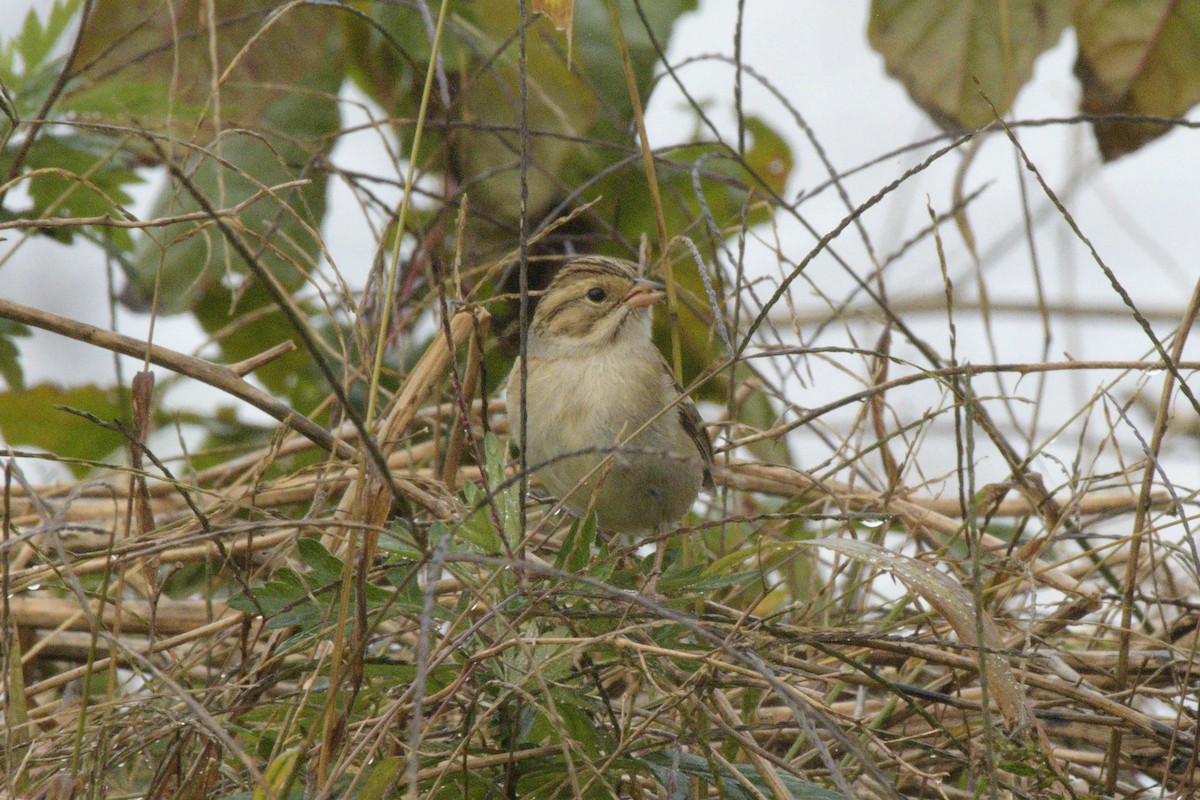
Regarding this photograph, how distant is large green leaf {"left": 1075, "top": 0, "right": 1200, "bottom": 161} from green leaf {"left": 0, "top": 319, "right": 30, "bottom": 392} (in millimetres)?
3113

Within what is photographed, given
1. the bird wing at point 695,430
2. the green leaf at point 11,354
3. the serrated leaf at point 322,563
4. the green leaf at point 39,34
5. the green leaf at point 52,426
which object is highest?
the green leaf at point 39,34

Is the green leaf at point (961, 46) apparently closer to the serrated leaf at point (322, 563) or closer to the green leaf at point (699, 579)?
the green leaf at point (699, 579)

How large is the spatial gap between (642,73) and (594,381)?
3.66 ft

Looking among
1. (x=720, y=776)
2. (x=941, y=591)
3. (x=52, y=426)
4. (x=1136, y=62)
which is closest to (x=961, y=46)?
(x=1136, y=62)

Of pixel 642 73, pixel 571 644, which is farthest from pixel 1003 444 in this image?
pixel 642 73

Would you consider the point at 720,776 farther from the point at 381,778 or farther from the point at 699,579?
the point at 381,778

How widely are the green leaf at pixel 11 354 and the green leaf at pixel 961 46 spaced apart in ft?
8.36

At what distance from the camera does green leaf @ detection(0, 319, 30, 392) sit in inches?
131

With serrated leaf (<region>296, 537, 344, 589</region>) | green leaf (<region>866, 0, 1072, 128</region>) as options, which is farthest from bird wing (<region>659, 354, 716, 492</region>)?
serrated leaf (<region>296, 537, 344, 589</region>)

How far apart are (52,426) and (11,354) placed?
1.07 meters

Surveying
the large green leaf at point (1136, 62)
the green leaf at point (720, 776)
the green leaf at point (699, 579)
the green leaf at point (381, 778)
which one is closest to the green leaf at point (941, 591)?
the green leaf at point (699, 579)

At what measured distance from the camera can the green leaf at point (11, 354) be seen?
3322 millimetres

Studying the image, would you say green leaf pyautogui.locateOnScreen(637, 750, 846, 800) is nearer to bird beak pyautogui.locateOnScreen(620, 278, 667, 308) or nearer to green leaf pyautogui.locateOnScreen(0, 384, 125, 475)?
bird beak pyautogui.locateOnScreen(620, 278, 667, 308)

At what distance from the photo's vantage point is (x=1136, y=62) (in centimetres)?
387
